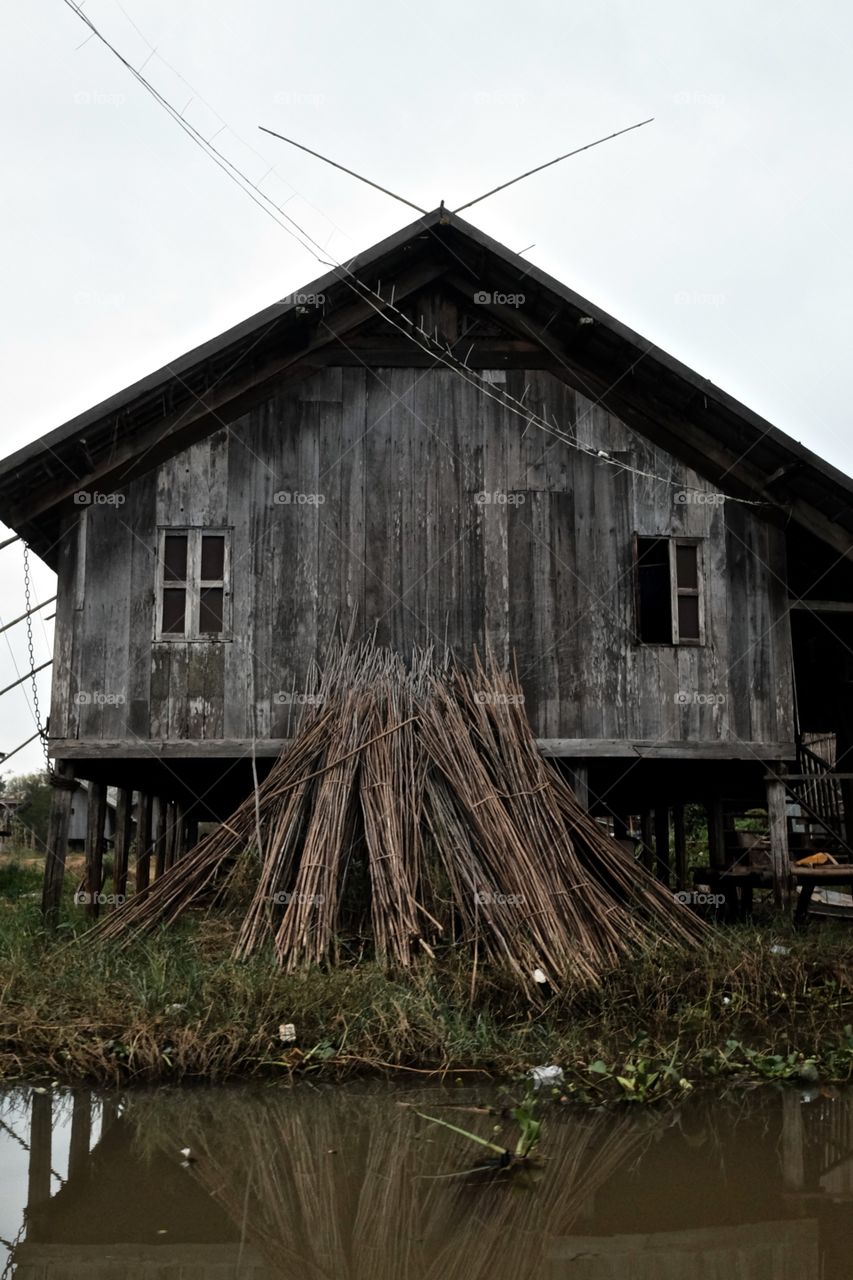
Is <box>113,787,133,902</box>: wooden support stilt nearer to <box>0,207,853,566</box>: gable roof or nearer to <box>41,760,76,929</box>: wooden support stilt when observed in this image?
<box>41,760,76,929</box>: wooden support stilt

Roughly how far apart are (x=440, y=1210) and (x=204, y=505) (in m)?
7.37

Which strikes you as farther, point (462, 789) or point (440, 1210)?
point (462, 789)

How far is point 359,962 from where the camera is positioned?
24.9 ft

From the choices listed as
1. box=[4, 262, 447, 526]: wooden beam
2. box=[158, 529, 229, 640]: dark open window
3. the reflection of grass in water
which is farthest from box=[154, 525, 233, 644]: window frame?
the reflection of grass in water

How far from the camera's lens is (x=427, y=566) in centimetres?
1052

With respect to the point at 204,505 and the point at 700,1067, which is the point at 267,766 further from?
the point at 700,1067

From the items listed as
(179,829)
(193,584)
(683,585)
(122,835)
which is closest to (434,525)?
(193,584)

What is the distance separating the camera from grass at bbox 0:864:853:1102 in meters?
6.24

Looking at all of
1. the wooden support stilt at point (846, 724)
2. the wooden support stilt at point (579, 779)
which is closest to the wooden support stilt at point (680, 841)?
the wooden support stilt at point (846, 724)

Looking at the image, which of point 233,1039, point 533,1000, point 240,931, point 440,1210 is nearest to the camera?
point 440,1210

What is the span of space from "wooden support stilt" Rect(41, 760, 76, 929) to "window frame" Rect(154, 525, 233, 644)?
1488mm

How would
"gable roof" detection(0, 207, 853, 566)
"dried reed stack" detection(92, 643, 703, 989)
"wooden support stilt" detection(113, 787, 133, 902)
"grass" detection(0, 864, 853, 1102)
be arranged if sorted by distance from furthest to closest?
"wooden support stilt" detection(113, 787, 133, 902) → "gable roof" detection(0, 207, 853, 566) → "dried reed stack" detection(92, 643, 703, 989) → "grass" detection(0, 864, 853, 1102)

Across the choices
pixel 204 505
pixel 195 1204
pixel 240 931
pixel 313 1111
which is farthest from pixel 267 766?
pixel 195 1204

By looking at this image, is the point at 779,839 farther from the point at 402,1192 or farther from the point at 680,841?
the point at 402,1192
